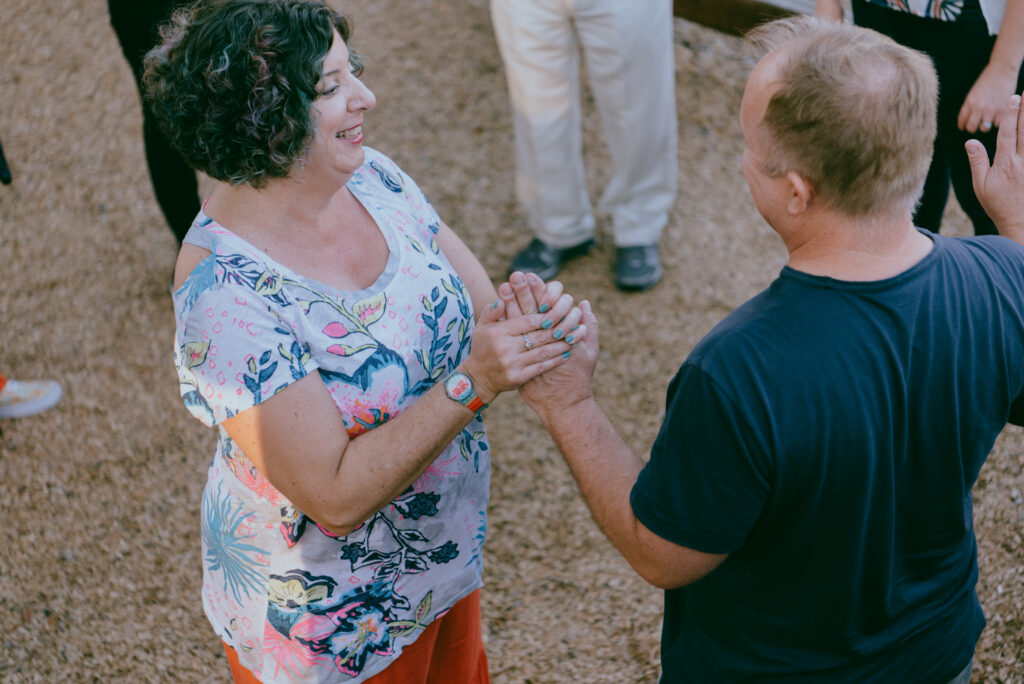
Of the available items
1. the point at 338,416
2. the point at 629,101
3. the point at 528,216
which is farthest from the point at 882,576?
the point at 528,216

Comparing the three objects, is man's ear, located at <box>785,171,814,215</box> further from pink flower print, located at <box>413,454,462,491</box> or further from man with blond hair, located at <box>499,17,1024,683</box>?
pink flower print, located at <box>413,454,462,491</box>

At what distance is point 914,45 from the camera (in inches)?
116

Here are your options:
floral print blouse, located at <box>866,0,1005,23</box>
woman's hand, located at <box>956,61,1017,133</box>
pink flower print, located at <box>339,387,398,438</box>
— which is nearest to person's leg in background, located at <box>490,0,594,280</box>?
floral print blouse, located at <box>866,0,1005,23</box>

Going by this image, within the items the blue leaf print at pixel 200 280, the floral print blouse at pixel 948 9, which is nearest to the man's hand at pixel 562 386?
the blue leaf print at pixel 200 280

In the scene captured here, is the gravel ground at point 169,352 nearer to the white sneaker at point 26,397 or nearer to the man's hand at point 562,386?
the white sneaker at point 26,397

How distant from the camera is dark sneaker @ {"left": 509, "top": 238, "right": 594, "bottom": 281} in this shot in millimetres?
4527

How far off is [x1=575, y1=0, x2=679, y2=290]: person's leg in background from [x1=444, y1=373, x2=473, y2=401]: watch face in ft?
8.86

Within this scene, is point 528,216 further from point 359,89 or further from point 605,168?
point 359,89

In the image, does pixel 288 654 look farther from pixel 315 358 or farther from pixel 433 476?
pixel 315 358

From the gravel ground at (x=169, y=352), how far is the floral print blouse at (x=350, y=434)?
121 cm

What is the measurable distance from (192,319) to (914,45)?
2.50 meters

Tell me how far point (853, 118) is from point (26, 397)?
148 inches

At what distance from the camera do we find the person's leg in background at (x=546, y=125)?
13.3 feet

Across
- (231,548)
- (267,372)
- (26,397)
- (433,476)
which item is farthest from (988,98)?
(26,397)
